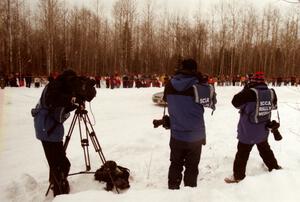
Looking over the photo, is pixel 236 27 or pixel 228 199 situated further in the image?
pixel 236 27

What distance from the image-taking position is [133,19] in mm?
43250

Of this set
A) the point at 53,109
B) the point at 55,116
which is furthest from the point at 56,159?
the point at 53,109

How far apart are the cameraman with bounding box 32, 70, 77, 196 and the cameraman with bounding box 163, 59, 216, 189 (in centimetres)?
147

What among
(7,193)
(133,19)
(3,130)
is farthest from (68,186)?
(133,19)

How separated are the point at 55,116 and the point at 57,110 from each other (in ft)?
0.34

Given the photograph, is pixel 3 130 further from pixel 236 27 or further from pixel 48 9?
pixel 236 27

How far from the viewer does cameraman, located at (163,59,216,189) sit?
4.46 metres

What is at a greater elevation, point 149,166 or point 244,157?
point 244,157

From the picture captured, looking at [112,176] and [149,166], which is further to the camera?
[149,166]

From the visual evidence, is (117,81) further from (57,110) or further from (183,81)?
(183,81)

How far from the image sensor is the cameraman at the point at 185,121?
4.46 meters

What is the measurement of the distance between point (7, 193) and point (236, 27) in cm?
4908

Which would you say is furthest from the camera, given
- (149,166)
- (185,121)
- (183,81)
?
(149,166)

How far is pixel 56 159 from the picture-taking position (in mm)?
4945
